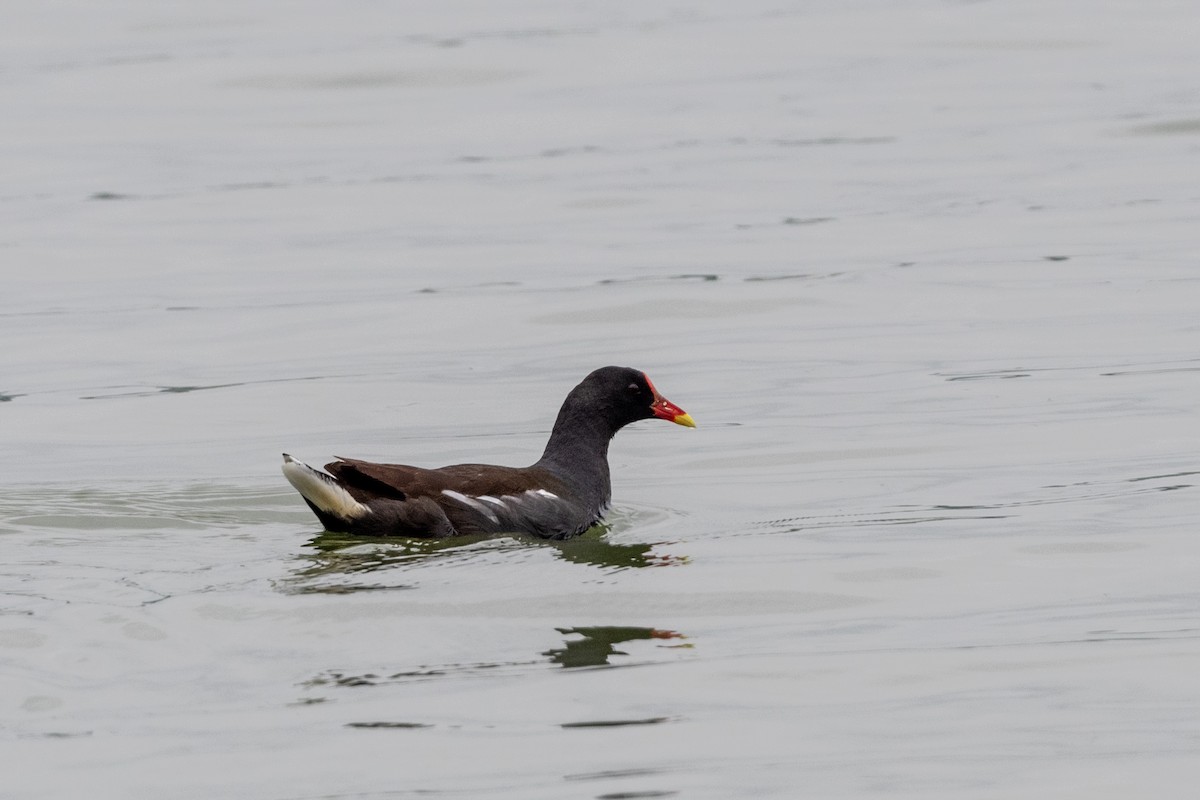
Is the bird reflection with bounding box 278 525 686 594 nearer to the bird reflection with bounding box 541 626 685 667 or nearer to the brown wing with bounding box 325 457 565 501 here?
the brown wing with bounding box 325 457 565 501

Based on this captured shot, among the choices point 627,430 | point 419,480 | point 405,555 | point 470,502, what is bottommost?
point 627,430

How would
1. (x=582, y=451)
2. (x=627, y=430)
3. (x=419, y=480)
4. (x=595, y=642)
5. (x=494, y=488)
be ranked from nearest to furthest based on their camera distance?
(x=595, y=642), (x=419, y=480), (x=494, y=488), (x=582, y=451), (x=627, y=430)

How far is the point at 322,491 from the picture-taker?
9438 mm

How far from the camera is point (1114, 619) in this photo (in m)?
8.33

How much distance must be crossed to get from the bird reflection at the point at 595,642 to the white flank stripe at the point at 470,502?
5.38ft

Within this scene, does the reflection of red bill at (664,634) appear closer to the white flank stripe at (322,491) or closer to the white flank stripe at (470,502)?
the white flank stripe at (470,502)

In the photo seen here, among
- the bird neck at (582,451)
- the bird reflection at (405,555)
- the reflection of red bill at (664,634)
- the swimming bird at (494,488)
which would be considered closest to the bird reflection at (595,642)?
the reflection of red bill at (664,634)

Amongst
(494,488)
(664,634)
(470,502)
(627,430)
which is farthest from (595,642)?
(627,430)

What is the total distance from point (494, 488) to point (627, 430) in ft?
12.6

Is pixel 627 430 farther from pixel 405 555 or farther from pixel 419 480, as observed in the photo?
pixel 405 555

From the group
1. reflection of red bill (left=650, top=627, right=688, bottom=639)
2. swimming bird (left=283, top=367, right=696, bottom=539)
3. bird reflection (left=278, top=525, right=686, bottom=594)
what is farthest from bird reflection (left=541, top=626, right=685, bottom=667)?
swimming bird (left=283, top=367, right=696, bottom=539)

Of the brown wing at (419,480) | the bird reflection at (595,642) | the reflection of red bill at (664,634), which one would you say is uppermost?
the brown wing at (419,480)

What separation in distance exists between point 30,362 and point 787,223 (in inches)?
320

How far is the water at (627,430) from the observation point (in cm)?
691
